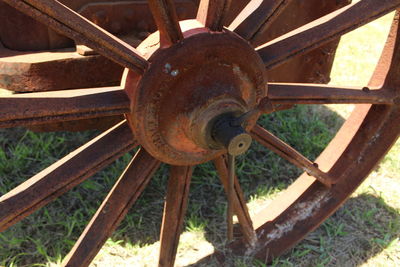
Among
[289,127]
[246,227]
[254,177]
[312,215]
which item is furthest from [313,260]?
[289,127]

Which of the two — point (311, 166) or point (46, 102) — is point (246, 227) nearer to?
point (311, 166)

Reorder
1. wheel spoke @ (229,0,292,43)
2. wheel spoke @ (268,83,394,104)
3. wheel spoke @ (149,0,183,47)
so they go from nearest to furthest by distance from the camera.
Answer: wheel spoke @ (149,0,183,47), wheel spoke @ (229,0,292,43), wheel spoke @ (268,83,394,104)

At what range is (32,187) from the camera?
4.10 ft

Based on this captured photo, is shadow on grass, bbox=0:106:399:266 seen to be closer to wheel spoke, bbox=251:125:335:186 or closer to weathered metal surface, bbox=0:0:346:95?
wheel spoke, bbox=251:125:335:186

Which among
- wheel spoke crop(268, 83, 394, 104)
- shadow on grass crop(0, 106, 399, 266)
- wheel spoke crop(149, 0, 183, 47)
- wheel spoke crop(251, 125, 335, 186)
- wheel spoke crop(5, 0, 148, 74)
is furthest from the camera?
shadow on grass crop(0, 106, 399, 266)

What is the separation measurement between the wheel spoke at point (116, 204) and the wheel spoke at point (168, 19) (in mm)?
429

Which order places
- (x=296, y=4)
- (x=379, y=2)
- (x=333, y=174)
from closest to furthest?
(x=379, y=2), (x=296, y=4), (x=333, y=174)

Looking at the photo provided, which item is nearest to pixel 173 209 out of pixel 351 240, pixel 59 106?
pixel 59 106

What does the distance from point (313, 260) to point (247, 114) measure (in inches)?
40.3

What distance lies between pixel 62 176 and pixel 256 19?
755mm

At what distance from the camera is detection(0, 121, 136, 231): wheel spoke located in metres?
1.23

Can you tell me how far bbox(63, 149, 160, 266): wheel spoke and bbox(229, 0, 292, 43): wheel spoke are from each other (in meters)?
0.50

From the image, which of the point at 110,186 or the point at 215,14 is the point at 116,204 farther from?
the point at 110,186

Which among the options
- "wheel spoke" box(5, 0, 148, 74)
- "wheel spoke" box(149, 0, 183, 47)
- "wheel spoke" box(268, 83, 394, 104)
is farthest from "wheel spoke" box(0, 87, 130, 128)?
"wheel spoke" box(268, 83, 394, 104)
